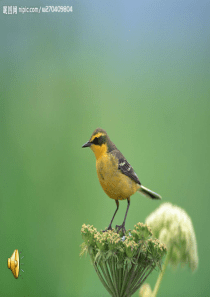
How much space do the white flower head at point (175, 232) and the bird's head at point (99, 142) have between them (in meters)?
0.78

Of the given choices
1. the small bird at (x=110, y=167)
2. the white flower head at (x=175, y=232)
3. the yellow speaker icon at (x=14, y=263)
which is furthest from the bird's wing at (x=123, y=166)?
the yellow speaker icon at (x=14, y=263)

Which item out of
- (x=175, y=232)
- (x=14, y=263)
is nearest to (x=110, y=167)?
(x=175, y=232)

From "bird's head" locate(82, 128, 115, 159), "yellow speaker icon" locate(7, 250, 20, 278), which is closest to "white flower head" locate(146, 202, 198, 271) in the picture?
"bird's head" locate(82, 128, 115, 159)

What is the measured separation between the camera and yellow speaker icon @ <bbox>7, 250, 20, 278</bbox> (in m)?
2.92

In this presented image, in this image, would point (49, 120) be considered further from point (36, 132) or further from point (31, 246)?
point (31, 246)

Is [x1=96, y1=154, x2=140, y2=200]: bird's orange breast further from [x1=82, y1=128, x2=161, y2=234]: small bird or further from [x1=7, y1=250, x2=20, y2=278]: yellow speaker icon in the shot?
[x1=7, y1=250, x2=20, y2=278]: yellow speaker icon

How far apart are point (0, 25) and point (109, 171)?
2.18 metres

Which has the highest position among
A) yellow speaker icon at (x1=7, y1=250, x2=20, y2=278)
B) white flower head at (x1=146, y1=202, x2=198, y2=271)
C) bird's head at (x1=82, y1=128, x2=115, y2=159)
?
bird's head at (x1=82, y1=128, x2=115, y2=159)

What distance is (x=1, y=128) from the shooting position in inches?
130

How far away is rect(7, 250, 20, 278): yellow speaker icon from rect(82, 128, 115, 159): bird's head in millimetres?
1503

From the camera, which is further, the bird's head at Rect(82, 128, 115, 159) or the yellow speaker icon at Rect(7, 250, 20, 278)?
the yellow speaker icon at Rect(7, 250, 20, 278)

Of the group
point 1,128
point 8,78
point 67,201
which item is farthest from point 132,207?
point 8,78

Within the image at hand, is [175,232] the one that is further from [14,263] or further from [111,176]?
[14,263]

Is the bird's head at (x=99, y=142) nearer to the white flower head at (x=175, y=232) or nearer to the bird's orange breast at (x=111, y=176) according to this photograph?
the bird's orange breast at (x=111, y=176)
